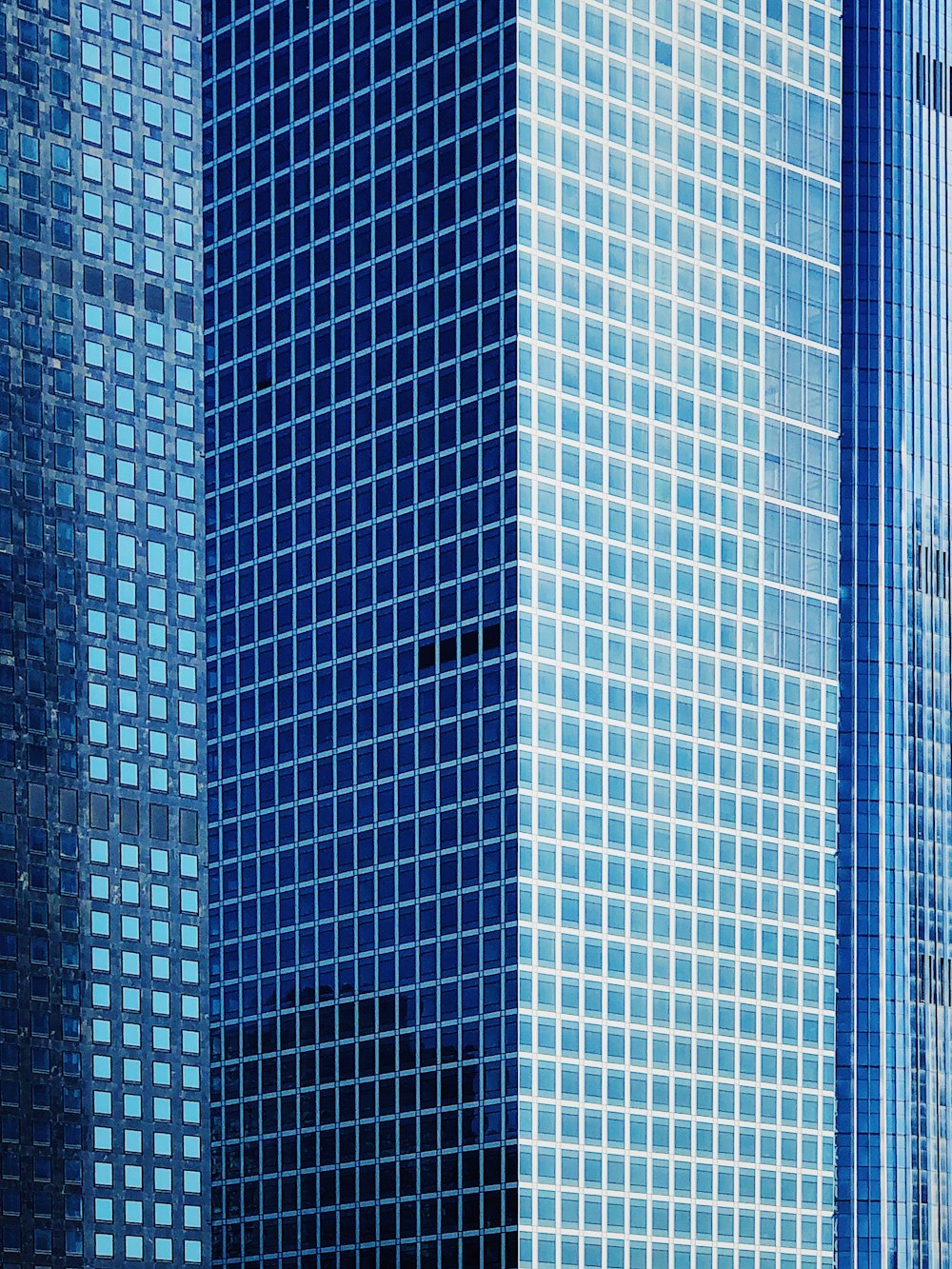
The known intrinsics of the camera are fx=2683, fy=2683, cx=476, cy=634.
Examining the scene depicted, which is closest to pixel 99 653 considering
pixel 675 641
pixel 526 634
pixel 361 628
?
pixel 361 628

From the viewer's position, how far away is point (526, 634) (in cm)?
16412

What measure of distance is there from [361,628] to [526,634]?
1781 cm

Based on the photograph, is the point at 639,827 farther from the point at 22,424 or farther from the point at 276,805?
the point at 22,424

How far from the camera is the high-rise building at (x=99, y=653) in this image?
164 meters

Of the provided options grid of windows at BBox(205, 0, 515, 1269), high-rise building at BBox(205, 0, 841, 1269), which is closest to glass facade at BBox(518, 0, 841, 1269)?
high-rise building at BBox(205, 0, 841, 1269)

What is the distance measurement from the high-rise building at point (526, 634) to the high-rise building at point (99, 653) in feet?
34.9

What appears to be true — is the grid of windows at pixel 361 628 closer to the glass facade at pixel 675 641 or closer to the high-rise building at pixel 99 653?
the glass facade at pixel 675 641

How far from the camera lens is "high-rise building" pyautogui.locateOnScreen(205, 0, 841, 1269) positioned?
6496 inches

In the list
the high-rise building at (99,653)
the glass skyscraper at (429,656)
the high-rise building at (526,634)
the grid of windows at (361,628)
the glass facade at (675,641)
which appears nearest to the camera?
the high-rise building at (99,653)

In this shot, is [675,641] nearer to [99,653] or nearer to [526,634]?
[526,634]

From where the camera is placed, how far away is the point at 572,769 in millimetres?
165625

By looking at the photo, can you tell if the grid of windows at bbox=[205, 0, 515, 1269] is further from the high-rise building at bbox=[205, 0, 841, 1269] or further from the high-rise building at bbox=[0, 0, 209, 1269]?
the high-rise building at bbox=[0, 0, 209, 1269]

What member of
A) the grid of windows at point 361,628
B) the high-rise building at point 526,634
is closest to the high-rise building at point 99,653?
the grid of windows at point 361,628

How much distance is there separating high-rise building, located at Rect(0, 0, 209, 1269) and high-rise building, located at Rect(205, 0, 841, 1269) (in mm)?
10644
